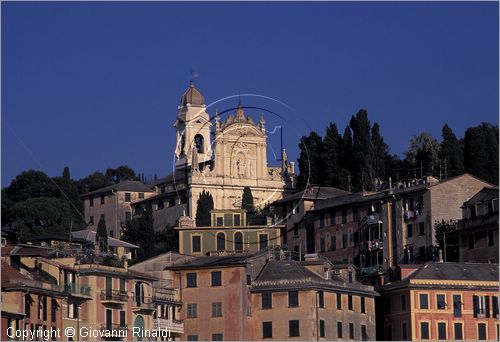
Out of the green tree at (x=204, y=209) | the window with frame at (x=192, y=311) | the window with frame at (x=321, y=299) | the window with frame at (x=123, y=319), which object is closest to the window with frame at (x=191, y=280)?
the window with frame at (x=192, y=311)

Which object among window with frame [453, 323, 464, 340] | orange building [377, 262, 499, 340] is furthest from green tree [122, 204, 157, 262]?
window with frame [453, 323, 464, 340]

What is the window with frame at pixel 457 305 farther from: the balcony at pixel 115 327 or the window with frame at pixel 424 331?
the balcony at pixel 115 327

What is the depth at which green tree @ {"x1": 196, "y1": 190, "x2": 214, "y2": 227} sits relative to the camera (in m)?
142

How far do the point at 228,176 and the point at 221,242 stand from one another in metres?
46.5

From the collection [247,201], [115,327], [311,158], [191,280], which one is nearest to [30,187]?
[247,201]

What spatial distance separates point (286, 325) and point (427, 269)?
10430 mm

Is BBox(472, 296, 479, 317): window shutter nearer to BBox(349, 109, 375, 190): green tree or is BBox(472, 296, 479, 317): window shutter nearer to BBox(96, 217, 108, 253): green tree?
BBox(96, 217, 108, 253): green tree

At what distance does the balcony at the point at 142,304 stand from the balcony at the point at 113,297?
91 cm

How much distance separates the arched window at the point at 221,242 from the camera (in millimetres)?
123812

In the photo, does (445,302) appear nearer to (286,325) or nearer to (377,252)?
(286,325)

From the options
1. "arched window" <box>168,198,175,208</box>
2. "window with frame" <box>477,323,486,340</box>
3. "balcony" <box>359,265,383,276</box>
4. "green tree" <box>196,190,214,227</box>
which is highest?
"arched window" <box>168,198,175,208</box>

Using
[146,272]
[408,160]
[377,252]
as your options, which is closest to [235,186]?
[408,160]

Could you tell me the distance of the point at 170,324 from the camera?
103000 mm

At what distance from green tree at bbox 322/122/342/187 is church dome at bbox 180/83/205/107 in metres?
34.4
